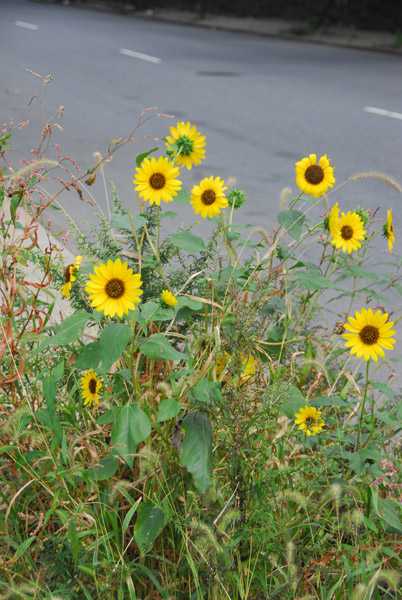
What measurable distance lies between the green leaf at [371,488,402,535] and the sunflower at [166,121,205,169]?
1254mm

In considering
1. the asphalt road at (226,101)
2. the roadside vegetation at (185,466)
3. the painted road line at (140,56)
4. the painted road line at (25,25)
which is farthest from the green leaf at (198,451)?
the painted road line at (25,25)

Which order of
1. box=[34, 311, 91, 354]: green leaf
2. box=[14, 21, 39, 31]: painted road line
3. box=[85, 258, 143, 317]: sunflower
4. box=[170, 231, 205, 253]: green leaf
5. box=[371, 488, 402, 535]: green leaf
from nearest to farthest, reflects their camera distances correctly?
box=[85, 258, 143, 317]: sunflower
box=[34, 311, 91, 354]: green leaf
box=[371, 488, 402, 535]: green leaf
box=[170, 231, 205, 253]: green leaf
box=[14, 21, 39, 31]: painted road line

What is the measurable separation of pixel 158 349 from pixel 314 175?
92 centimetres

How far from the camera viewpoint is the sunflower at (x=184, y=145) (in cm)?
257

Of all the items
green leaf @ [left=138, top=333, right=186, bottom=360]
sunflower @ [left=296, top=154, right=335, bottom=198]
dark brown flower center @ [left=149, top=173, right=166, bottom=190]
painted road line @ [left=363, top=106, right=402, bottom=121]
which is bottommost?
green leaf @ [left=138, top=333, right=186, bottom=360]

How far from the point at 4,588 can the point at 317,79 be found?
12.2m

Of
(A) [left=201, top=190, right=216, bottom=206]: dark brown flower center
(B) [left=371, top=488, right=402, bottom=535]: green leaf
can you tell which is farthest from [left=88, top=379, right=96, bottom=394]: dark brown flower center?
(B) [left=371, top=488, right=402, bottom=535]: green leaf

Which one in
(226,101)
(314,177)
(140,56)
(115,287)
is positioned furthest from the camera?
(140,56)

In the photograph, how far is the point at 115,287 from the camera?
210 centimetres

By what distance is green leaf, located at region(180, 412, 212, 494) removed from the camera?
7.06ft

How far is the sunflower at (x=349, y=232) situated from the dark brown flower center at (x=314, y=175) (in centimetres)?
16

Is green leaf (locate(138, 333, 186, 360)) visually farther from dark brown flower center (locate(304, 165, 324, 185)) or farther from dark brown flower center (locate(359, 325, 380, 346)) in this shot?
dark brown flower center (locate(304, 165, 324, 185))

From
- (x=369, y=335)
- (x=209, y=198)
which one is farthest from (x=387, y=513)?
(x=209, y=198)

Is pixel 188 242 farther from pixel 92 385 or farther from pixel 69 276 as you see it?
pixel 92 385
